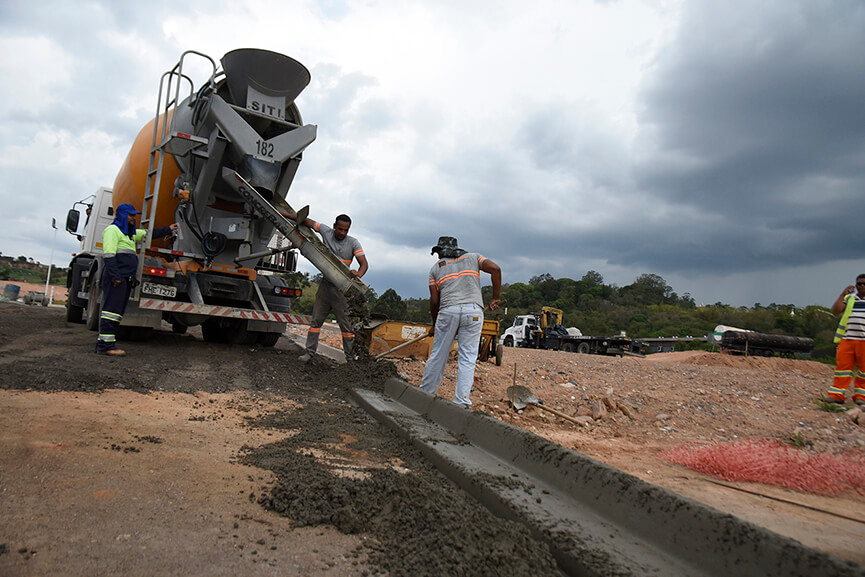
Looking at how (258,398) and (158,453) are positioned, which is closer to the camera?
(158,453)

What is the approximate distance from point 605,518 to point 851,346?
20.2 feet

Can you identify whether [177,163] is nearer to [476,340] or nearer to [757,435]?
[476,340]

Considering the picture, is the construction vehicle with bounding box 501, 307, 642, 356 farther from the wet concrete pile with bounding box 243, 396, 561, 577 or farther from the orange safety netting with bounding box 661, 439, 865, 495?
the wet concrete pile with bounding box 243, 396, 561, 577

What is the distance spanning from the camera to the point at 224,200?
7172mm

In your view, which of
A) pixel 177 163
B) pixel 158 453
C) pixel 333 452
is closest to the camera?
pixel 158 453

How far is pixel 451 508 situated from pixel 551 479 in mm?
593

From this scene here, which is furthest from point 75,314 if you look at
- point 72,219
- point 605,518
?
point 605,518

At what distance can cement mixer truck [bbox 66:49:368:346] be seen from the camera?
6598mm

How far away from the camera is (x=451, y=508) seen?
2.28 m

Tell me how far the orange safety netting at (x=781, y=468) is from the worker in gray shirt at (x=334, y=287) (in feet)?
13.6

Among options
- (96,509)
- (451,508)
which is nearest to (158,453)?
(96,509)

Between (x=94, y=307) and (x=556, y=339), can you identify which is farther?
(x=556, y=339)

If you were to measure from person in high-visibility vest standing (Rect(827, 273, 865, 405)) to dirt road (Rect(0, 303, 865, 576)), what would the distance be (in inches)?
45.9

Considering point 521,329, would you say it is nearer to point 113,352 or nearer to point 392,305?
point 392,305
